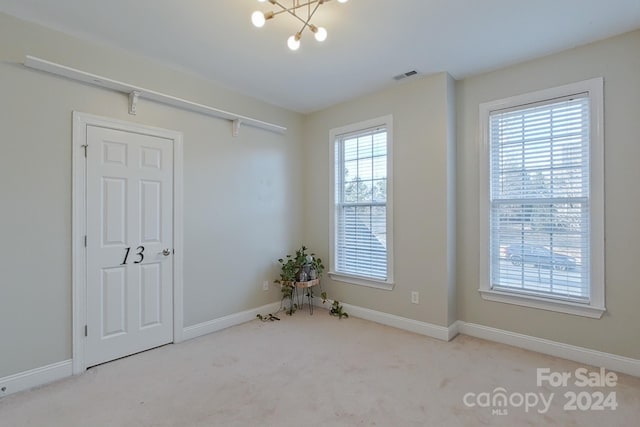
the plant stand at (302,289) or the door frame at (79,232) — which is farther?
the plant stand at (302,289)

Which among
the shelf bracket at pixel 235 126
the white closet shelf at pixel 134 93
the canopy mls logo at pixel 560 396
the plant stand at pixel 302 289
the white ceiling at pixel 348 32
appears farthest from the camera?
the plant stand at pixel 302 289

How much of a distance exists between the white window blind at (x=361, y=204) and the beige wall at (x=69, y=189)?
0.85 metres

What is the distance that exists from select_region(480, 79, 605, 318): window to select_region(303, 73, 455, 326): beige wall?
1.27ft

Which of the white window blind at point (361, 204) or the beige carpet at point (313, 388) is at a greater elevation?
the white window blind at point (361, 204)

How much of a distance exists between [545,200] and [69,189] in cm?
411

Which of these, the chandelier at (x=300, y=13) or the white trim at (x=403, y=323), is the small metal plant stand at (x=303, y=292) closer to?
the white trim at (x=403, y=323)

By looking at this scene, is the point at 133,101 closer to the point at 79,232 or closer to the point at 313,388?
the point at 79,232

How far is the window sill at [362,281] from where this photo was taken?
3.72 meters

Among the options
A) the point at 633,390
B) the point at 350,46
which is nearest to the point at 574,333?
the point at 633,390

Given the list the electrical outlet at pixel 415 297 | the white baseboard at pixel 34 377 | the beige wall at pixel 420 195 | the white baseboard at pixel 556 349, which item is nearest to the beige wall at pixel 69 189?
the white baseboard at pixel 34 377

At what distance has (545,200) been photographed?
114 inches

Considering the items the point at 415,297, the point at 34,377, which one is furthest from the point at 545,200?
the point at 34,377

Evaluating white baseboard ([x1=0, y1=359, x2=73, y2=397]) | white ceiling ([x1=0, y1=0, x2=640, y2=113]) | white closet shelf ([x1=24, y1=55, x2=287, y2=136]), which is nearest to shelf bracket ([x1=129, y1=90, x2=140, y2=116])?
white closet shelf ([x1=24, y1=55, x2=287, y2=136])

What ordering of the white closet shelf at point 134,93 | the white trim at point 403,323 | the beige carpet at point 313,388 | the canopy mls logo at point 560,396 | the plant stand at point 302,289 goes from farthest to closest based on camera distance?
the plant stand at point 302,289, the white trim at point 403,323, the white closet shelf at point 134,93, the canopy mls logo at point 560,396, the beige carpet at point 313,388
